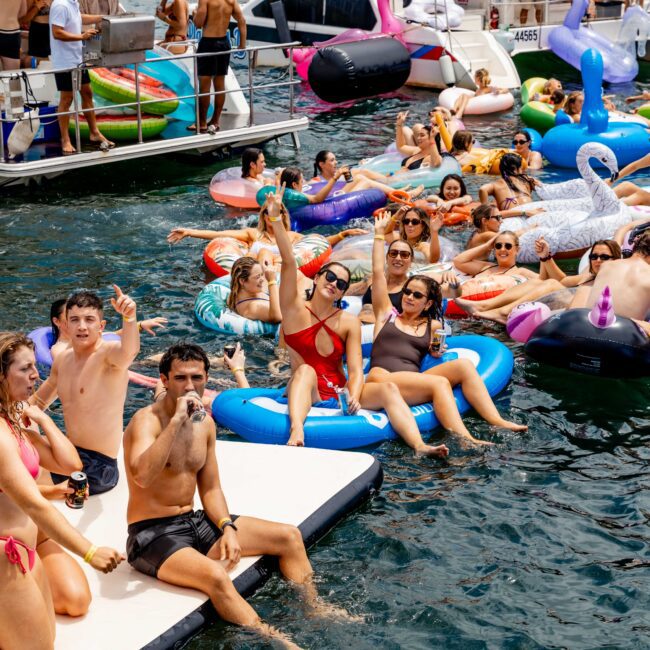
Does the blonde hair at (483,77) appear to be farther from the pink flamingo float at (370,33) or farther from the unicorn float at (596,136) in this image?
the unicorn float at (596,136)

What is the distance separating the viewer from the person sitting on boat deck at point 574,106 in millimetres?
16359

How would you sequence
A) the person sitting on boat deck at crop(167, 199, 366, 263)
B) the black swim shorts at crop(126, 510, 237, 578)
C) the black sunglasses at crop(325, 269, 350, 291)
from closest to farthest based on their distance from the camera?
the black swim shorts at crop(126, 510, 237, 578) → the black sunglasses at crop(325, 269, 350, 291) → the person sitting on boat deck at crop(167, 199, 366, 263)

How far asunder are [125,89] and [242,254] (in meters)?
4.51

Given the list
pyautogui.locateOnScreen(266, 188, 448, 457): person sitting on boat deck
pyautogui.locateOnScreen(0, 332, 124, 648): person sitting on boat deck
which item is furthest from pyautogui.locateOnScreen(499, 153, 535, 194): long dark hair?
pyautogui.locateOnScreen(0, 332, 124, 648): person sitting on boat deck

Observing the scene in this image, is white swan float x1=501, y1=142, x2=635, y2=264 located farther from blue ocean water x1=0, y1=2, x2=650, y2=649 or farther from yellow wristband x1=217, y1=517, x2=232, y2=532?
yellow wristband x1=217, y1=517, x2=232, y2=532

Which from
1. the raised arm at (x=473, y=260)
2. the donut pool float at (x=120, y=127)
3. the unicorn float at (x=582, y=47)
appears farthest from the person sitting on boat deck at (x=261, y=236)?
the unicorn float at (x=582, y=47)

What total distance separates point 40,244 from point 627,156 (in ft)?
26.6

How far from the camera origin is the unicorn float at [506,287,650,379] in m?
8.18

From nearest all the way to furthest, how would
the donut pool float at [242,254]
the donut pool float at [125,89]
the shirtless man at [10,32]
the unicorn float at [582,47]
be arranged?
1. the donut pool float at [242,254]
2. the shirtless man at [10,32]
3. the donut pool float at [125,89]
4. the unicorn float at [582,47]

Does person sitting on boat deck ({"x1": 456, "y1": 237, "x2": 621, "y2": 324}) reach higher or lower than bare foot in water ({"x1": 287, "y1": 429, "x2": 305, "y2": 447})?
higher

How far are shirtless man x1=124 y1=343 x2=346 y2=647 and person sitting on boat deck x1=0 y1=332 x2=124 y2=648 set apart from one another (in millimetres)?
544

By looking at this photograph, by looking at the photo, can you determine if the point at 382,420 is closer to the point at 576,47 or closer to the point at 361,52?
the point at 361,52

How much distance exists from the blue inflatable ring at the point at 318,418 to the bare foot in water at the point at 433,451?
0.27 m

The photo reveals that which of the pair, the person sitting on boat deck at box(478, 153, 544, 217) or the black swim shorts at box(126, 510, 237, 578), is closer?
the black swim shorts at box(126, 510, 237, 578)
